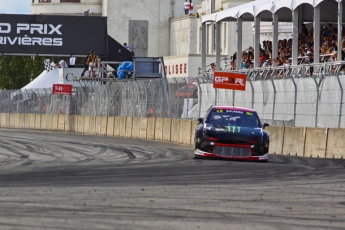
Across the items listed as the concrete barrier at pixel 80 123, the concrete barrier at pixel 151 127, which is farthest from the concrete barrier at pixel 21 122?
the concrete barrier at pixel 151 127

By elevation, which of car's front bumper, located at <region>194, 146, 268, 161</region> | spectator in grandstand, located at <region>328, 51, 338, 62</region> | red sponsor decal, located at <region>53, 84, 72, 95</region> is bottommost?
car's front bumper, located at <region>194, 146, 268, 161</region>

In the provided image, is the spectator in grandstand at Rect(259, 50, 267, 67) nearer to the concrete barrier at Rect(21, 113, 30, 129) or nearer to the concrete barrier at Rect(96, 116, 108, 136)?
the concrete barrier at Rect(96, 116, 108, 136)

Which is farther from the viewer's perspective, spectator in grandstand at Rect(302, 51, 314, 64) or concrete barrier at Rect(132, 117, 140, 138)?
concrete barrier at Rect(132, 117, 140, 138)

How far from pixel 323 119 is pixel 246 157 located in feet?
13.4

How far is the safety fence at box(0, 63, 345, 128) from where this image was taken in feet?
80.9

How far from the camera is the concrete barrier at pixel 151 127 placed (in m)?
35.7

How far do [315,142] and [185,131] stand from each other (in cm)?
790

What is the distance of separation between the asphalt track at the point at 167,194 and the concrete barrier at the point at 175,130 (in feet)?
36.2

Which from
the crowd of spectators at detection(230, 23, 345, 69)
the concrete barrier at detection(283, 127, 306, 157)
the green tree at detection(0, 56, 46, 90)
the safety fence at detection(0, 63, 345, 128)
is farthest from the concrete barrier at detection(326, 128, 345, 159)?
the green tree at detection(0, 56, 46, 90)

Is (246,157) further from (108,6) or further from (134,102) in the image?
(108,6)

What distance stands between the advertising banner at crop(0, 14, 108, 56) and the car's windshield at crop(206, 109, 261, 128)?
77.7 ft

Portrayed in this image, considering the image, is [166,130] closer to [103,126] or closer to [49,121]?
[103,126]

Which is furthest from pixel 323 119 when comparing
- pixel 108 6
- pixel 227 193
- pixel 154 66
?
pixel 108 6

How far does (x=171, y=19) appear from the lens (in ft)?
277
